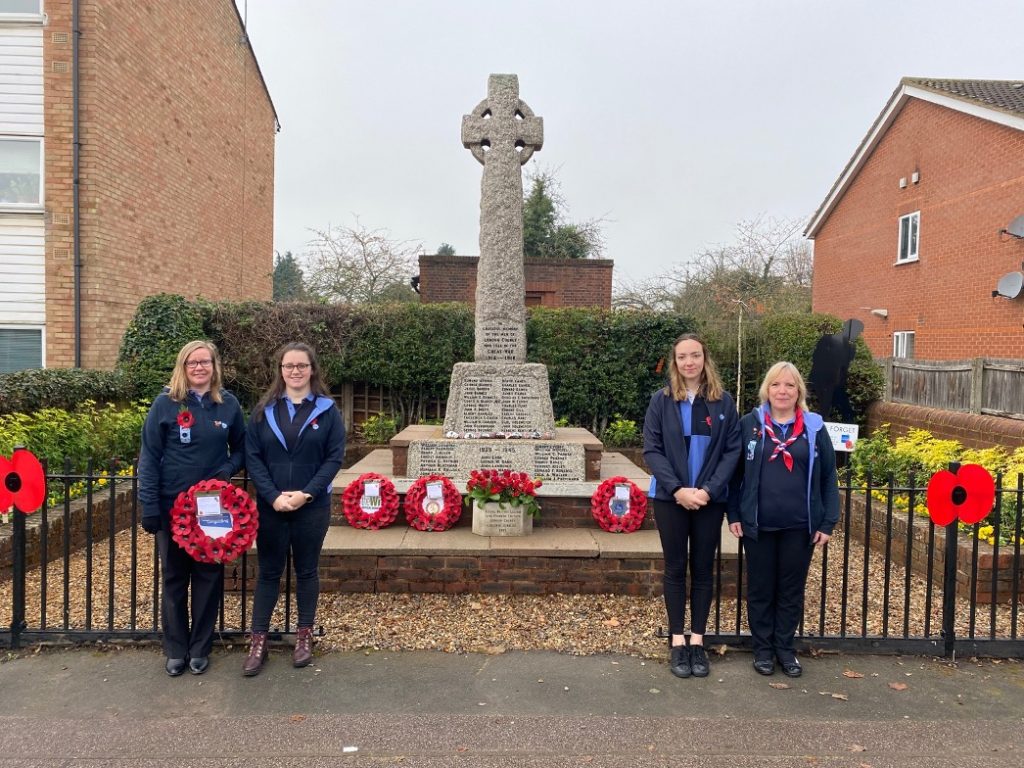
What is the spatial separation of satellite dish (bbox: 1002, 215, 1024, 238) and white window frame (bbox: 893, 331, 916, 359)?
4394 millimetres

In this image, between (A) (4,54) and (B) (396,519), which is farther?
(A) (4,54)

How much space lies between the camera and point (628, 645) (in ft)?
13.8

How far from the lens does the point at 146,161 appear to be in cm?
1275

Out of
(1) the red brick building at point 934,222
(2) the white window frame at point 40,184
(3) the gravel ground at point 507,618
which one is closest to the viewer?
(3) the gravel ground at point 507,618

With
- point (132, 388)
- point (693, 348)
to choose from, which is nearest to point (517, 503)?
point (693, 348)

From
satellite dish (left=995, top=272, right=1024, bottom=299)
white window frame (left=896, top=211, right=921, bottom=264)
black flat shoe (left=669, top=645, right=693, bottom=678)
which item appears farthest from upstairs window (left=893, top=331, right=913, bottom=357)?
black flat shoe (left=669, top=645, right=693, bottom=678)

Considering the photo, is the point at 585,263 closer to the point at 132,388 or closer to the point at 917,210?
the point at 917,210

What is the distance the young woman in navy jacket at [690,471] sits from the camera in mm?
3783

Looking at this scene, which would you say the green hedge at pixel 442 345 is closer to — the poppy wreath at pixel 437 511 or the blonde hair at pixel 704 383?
the poppy wreath at pixel 437 511

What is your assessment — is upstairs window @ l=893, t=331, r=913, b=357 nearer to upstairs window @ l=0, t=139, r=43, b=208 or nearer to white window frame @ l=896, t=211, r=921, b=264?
white window frame @ l=896, t=211, r=921, b=264

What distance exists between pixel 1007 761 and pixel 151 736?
3.81m

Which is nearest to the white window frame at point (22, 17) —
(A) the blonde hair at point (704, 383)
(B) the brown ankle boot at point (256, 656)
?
(B) the brown ankle boot at point (256, 656)

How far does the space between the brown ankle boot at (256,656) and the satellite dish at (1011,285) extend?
50.2 feet

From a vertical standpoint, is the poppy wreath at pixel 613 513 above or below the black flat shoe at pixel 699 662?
above
